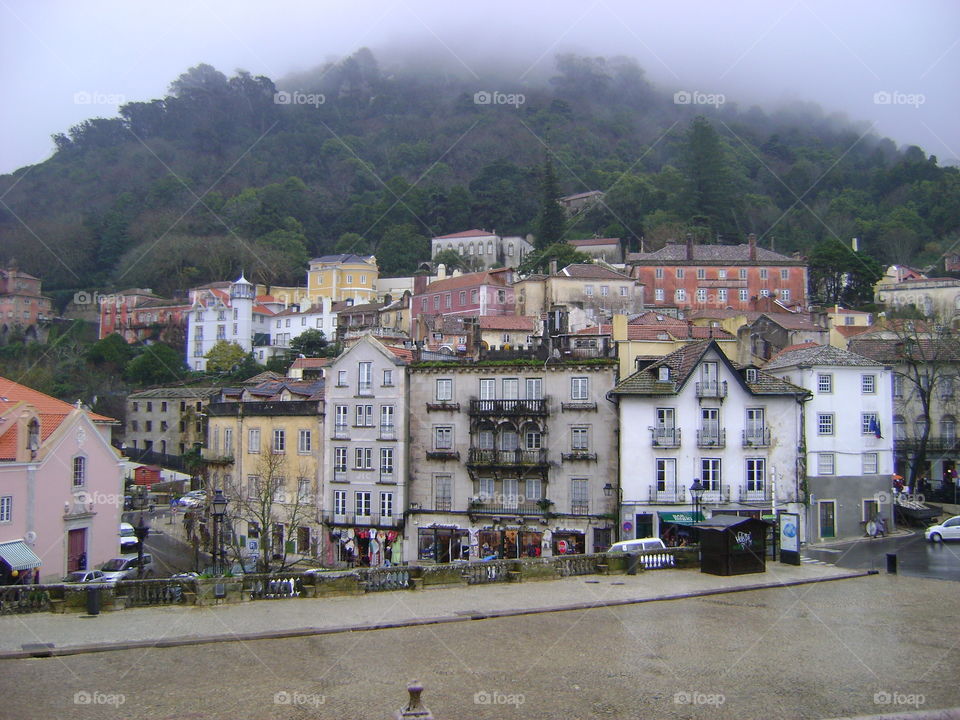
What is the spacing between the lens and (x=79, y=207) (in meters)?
170

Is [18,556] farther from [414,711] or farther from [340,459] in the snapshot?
[414,711]

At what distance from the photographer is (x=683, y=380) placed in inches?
1549

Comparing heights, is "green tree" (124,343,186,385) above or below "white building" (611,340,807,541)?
above

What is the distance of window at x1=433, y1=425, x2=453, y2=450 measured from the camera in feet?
142

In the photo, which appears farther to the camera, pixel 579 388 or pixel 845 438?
pixel 845 438

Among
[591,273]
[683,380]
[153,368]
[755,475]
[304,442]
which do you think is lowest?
[755,475]

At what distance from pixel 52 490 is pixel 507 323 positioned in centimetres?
4815

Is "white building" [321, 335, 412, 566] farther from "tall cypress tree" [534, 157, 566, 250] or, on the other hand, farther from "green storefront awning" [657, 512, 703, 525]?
"tall cypress tree" [534, 157, 566, 250]

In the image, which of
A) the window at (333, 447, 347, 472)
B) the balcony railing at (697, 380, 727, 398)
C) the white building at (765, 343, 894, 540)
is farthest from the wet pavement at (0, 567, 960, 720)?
the window at (333, 447, 347, 472)

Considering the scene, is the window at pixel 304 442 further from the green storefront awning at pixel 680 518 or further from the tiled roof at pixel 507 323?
the tiled roof at pixel 507 323

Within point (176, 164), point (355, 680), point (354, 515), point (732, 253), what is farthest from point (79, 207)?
point (355, 680)

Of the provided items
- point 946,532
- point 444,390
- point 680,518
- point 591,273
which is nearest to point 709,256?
point 591,273

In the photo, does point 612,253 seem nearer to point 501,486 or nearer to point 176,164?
point 501,486

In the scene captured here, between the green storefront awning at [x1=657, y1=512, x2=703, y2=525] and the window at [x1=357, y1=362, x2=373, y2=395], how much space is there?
15.4 metres
